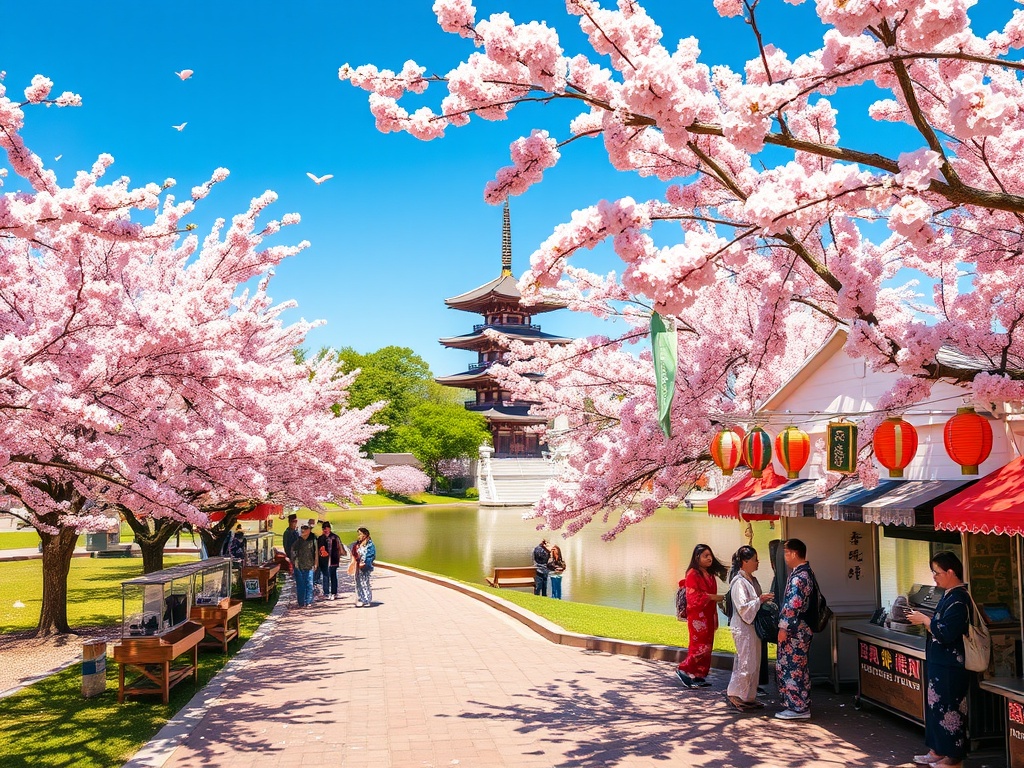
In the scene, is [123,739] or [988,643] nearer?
[988,643]

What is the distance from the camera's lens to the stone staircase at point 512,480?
67.6 m

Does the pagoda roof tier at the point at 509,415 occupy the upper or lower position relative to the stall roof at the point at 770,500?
upper

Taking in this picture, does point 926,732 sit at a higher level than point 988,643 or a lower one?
lower

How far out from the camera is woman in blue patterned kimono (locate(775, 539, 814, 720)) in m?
7.77

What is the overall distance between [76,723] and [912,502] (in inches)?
311

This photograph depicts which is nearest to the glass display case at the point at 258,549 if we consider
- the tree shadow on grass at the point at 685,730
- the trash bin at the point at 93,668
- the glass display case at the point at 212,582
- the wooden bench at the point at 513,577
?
the wooden bench at the point at 513,577

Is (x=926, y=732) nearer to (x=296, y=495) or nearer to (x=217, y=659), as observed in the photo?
(x=217, y=659)

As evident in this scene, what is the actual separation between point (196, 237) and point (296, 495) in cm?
610

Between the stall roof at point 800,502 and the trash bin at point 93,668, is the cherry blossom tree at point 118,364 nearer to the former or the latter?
the trash bin at point 93,668

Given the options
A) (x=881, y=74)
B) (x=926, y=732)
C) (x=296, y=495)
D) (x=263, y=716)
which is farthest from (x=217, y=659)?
(x=881, y=74)

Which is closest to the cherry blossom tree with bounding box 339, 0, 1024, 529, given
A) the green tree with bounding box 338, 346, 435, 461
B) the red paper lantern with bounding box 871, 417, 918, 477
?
the red paper lantern with bounding box 871, 417, 918, 477

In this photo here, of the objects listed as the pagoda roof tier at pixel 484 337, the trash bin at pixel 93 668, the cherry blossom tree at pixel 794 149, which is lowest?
the trash bin at pixel 93 668

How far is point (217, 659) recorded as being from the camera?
1106cm

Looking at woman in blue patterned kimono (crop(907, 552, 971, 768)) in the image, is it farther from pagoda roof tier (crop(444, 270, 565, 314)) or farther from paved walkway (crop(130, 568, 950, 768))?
pagoda roof tier (crop(444, 270, 565, 314))
